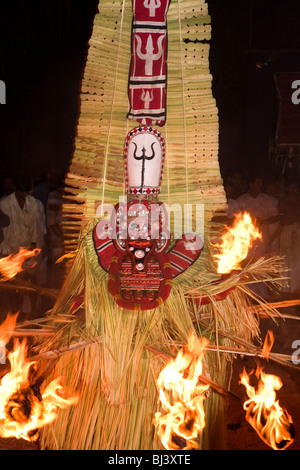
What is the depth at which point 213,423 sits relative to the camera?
9.07ft

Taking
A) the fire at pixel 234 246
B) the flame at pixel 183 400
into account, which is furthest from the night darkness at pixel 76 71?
the flame at pixel 183 400

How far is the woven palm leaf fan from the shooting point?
2535 mm

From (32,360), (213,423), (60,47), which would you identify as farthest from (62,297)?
(60,47)

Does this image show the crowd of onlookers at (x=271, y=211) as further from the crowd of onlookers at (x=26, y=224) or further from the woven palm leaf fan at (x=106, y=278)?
the woven palm leaf fan at (x=106, y=278)

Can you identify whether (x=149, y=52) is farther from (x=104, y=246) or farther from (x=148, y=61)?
(x=104, y=246)

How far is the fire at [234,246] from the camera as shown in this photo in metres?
3.05

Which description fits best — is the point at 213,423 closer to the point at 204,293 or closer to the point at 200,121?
the point at 204,293

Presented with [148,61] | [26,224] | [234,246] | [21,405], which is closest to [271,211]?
[26,224]

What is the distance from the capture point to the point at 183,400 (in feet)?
7.78

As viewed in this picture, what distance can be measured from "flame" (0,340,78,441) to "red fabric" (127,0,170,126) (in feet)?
4.50

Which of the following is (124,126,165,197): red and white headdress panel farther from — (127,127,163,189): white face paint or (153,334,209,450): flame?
(153,334,209,450): flame

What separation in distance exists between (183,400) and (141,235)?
809 millimetres

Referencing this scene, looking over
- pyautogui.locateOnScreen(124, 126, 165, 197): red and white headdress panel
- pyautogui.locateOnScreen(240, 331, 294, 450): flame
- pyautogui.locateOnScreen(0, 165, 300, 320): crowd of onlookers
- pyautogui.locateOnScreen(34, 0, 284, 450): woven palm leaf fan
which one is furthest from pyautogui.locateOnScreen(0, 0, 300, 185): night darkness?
pyautogui.locateOnScreen(240, 331, 294, 450): flame

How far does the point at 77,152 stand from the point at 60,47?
8.90m
